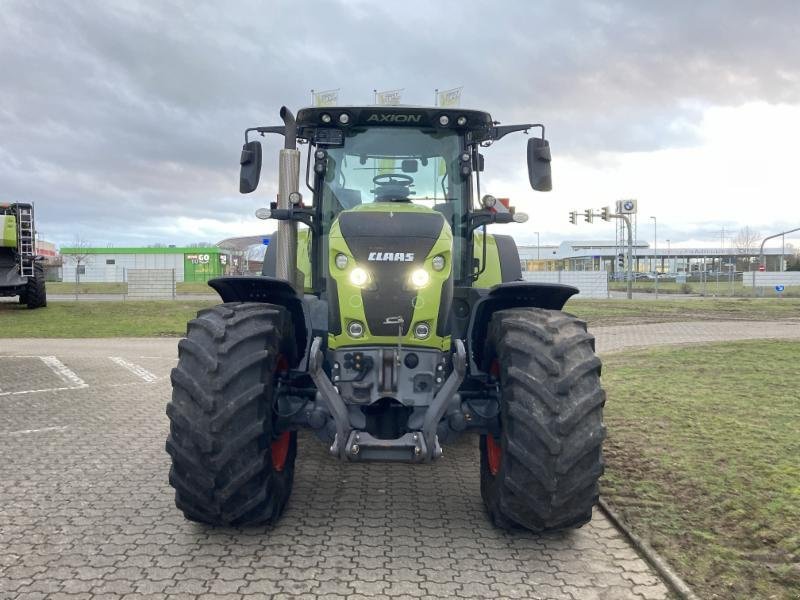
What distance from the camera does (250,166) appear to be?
5.37 m

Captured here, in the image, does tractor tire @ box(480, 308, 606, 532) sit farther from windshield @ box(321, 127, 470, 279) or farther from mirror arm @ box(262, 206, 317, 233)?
mirror arm @ box(262, 206, 317, 233)

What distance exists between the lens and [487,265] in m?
5.92

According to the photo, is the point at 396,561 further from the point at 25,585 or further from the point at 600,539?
the point at 25,585

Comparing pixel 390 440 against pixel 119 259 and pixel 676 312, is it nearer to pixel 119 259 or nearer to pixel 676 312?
pixel 676 312

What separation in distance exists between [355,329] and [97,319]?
18525 mm

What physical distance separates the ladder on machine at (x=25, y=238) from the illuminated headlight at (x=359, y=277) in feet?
61.5

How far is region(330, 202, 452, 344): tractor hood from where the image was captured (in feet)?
13.6

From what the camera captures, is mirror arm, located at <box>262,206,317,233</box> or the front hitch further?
mirror arm, located at <box>262,206,317,233</box>

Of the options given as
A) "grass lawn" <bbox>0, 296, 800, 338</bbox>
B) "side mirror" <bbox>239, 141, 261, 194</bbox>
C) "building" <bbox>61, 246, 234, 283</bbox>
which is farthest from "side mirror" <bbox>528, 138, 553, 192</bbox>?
"building" <bbox>61, 246, 234, 283</bbox>

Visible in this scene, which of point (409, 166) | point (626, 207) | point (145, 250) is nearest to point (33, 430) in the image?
point (409, 166)

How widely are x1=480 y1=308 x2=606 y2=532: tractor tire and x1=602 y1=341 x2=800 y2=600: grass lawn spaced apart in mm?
682

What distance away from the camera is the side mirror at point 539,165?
5277 millimetres

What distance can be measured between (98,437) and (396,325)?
13.1ft

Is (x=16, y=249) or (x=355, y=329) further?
(x=16, y=249)
